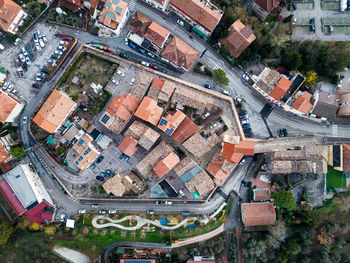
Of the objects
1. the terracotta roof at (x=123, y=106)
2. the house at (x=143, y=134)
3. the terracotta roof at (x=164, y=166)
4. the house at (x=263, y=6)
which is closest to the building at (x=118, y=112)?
the terracotta roof at (x=123, y=106)

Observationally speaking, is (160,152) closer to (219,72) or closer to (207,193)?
(207,193)

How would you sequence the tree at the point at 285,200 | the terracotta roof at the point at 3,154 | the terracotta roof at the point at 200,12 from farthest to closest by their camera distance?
the tree at the point at 285,200 < the terracotta roof at the point at 3,154 < the terracotta roof at the point at 200,12

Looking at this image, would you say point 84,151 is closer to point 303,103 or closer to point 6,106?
point 6,106

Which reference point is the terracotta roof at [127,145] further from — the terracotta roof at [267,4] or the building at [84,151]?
the terracotta roof at [267,4]

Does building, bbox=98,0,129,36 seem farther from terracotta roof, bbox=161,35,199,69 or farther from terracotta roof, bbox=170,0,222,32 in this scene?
terracotta roof, bbox=161,35,199,69

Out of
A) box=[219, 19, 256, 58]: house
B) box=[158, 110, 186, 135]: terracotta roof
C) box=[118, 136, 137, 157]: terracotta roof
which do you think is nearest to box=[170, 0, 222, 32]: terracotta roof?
box=[219, 19, 256, 58]: house

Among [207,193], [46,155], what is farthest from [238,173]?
[46,155]
